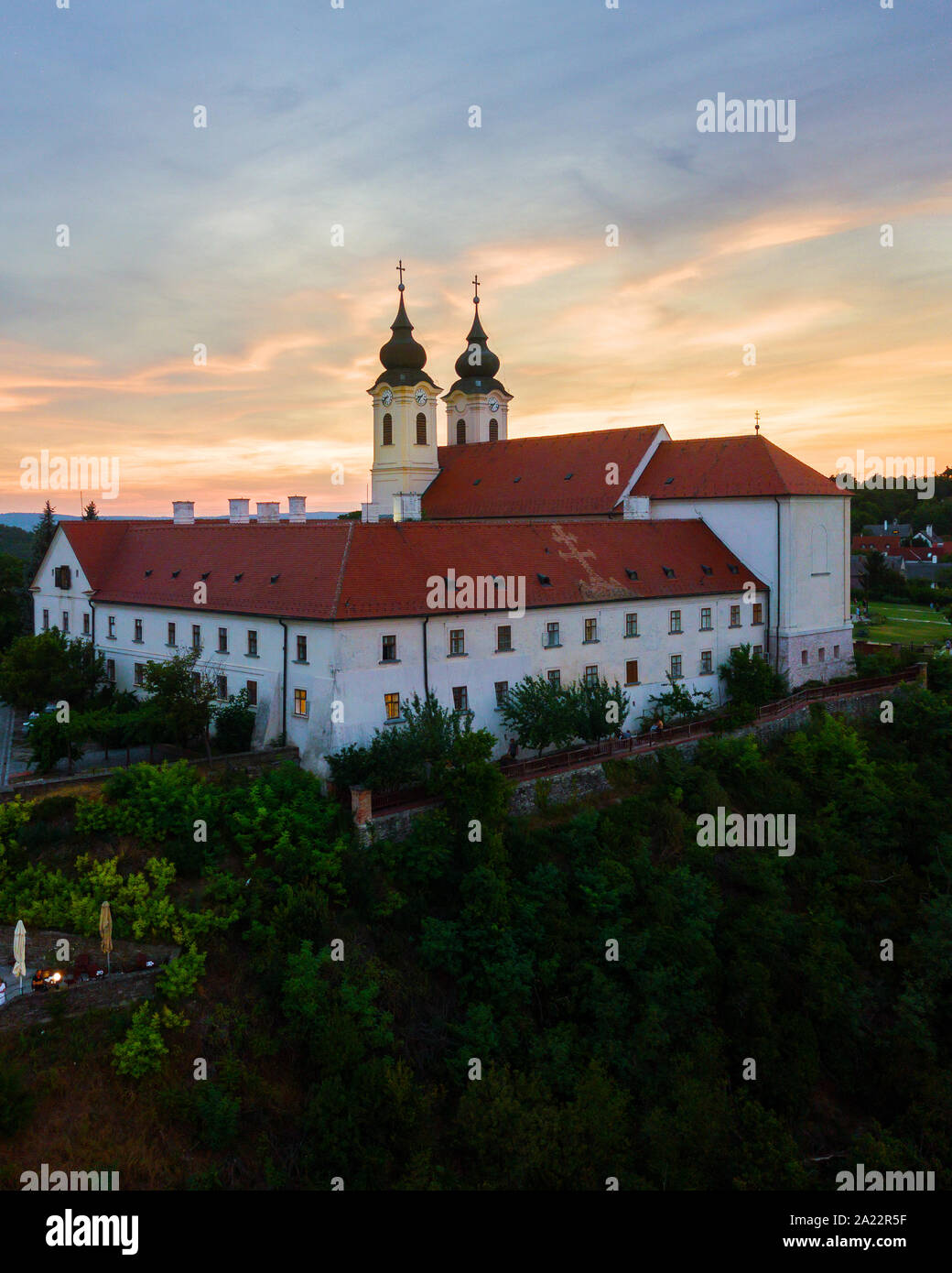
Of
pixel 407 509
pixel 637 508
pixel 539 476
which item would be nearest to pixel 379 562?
pixel 407 509

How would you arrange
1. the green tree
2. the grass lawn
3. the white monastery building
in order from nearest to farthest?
the white monastery building
the green tree
the grass lawn

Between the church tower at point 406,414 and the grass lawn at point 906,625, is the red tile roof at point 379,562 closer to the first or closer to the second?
the church tower at point 406,414

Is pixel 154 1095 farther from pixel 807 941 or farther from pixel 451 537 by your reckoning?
pixel 451 537

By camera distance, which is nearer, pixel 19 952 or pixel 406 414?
pixel 19 952

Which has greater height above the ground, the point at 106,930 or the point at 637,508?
the point at 637,508

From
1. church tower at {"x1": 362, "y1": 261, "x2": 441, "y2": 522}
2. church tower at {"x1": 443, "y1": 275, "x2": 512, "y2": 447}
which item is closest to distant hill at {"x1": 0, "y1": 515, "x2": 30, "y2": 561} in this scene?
church tower at {"x1": 443, "y1": 275, "x2": 512, "y2": 447}

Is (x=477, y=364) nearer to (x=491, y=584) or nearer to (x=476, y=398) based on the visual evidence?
(x=476, y=398)

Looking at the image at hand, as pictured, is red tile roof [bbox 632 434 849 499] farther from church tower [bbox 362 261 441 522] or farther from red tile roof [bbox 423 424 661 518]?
church tower [bbox 362 261 441 522]
